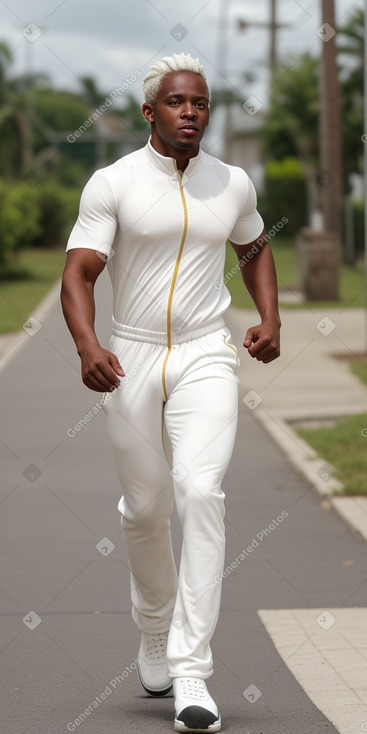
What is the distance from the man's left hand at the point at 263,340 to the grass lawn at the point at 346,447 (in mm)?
4364

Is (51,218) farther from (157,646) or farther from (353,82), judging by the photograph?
(157,646)

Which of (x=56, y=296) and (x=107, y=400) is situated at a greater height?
(x=107, y=400)

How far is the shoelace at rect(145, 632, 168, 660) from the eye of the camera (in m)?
5.12

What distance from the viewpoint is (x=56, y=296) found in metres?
28.8

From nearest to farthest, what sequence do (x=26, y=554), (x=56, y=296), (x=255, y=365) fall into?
(x=26, y=554), (x=255, y=365), (x=56, y=296)

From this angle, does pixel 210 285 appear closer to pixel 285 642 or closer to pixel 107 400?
pixel 107 400

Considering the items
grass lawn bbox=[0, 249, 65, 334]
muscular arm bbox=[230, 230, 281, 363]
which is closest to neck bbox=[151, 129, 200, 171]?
muscular arm bbox=[230, 230, 281, 363]

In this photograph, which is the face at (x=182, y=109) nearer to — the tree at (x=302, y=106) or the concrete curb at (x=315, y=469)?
the concrete curb at (x=315, y=469)

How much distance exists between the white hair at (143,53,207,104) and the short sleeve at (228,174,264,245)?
0.42 meters

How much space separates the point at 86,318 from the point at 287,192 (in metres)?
47.0

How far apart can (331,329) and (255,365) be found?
4.61 m

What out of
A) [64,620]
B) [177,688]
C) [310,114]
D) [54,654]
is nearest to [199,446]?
[177,688]

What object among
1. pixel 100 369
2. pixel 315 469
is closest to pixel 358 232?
pixel 315 469

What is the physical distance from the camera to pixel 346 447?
1095 cm
